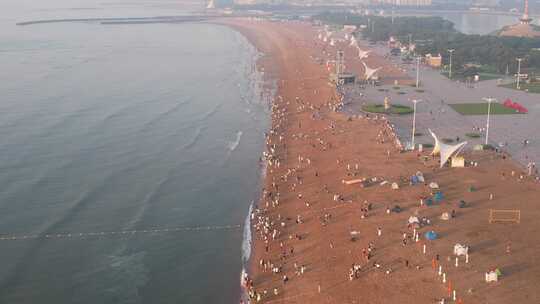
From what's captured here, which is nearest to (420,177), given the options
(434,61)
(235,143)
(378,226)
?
(378,226)

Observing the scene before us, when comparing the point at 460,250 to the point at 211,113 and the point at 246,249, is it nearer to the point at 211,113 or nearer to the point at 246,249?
the point at 246,249

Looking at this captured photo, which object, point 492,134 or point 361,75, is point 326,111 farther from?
point 361,75

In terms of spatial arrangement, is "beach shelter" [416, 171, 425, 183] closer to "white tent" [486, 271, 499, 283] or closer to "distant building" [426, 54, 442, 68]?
"white tent" [486, 271, 499, 283]

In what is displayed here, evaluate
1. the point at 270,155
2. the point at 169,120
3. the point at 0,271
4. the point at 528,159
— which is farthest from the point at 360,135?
the point at 0,271

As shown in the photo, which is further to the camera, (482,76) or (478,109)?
(482,76)

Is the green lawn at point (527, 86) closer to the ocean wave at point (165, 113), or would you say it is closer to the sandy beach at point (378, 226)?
the sandy beach at point (378, 226)

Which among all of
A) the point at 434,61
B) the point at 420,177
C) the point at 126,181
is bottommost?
the point at 126,181
